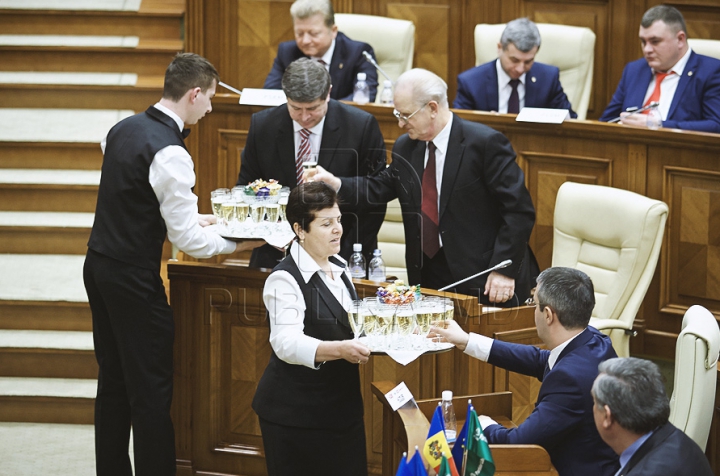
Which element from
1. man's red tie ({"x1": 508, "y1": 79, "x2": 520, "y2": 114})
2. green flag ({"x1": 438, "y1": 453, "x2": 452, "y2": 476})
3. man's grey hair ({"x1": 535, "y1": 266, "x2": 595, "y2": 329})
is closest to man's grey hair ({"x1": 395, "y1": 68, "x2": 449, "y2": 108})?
man's grey hair ({"x1": 535, "y1": 266, "x2": 595, "y2": 329})

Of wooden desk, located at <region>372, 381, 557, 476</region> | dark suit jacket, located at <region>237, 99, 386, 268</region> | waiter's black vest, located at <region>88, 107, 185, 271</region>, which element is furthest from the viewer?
dark suit jacket, located at <region>237, 99, 386, 268</region>

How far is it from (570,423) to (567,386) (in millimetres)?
103

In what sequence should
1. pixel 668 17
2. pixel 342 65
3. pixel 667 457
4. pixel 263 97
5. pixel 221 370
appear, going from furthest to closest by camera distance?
1. pixel 342 65
2. pixel 668 17
3. pixel 263 97
4. pixel 221 370
5. pixel 667 457

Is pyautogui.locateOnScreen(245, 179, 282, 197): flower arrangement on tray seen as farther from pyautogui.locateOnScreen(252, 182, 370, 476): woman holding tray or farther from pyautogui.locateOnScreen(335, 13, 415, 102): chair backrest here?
pyautogui.locateOnScreen(335, 13, 415, 102): chair backrest

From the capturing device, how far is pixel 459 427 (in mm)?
2945

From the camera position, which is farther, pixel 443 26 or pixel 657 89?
pixel 443 26

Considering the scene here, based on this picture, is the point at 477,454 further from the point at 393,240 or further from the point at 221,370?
the point at 393,240

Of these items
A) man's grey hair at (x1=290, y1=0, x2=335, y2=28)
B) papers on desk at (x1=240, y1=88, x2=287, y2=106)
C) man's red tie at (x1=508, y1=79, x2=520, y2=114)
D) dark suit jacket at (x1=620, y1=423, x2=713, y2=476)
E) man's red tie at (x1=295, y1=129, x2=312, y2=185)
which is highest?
man's grey hair at (x1=290, y1=0, x2=335, y2=28)

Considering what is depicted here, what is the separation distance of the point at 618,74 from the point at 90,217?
359 centimetres

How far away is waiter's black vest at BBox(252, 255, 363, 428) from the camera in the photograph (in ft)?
9.66

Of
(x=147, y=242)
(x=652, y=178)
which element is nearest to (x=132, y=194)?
(x=147, y=242)

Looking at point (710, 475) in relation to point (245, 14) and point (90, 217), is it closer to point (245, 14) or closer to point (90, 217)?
point (90, 217)

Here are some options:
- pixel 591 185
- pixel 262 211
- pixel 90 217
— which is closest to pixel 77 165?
pixel 90 217

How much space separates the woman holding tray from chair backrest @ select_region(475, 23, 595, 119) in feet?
11.0
